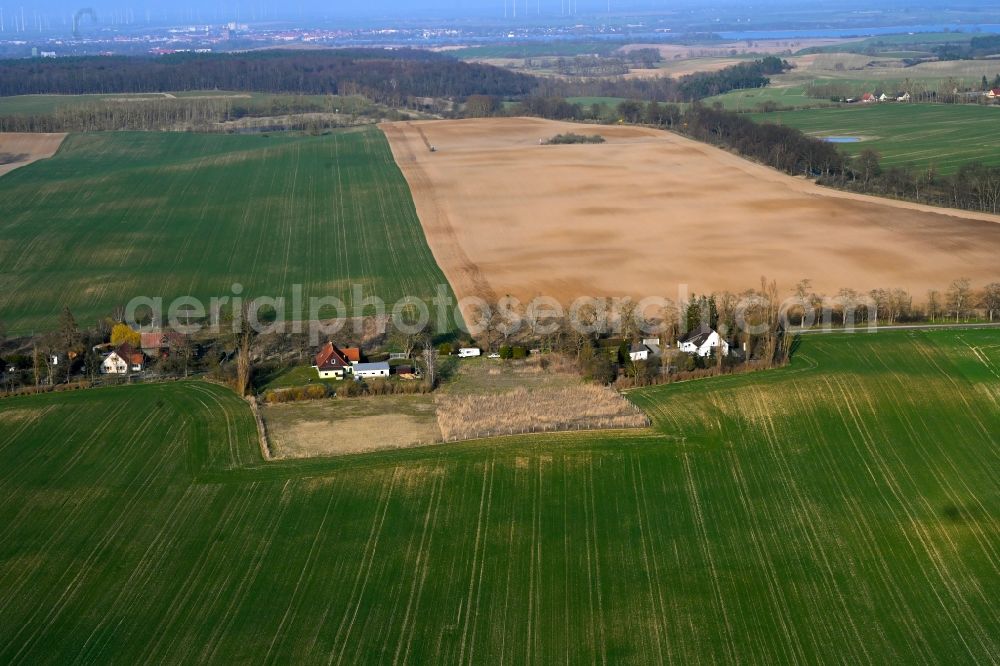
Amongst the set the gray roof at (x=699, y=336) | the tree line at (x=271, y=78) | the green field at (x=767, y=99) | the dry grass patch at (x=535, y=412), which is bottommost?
the dry grass patch at (x=535, y=412)

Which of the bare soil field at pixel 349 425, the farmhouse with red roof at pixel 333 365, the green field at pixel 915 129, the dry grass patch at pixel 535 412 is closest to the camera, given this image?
the bare soil field at pixel 349 425

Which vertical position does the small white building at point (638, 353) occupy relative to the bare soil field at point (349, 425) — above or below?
above

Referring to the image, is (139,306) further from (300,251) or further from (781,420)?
(781,420)

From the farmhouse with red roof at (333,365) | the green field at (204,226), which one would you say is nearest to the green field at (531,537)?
the farmhouse with red roof at (333,365)

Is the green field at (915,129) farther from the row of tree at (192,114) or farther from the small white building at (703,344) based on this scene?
the row of tree at (192,114)

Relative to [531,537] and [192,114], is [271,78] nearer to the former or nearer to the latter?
[192,114]

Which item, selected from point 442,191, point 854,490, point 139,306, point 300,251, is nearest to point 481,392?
point 854,490
